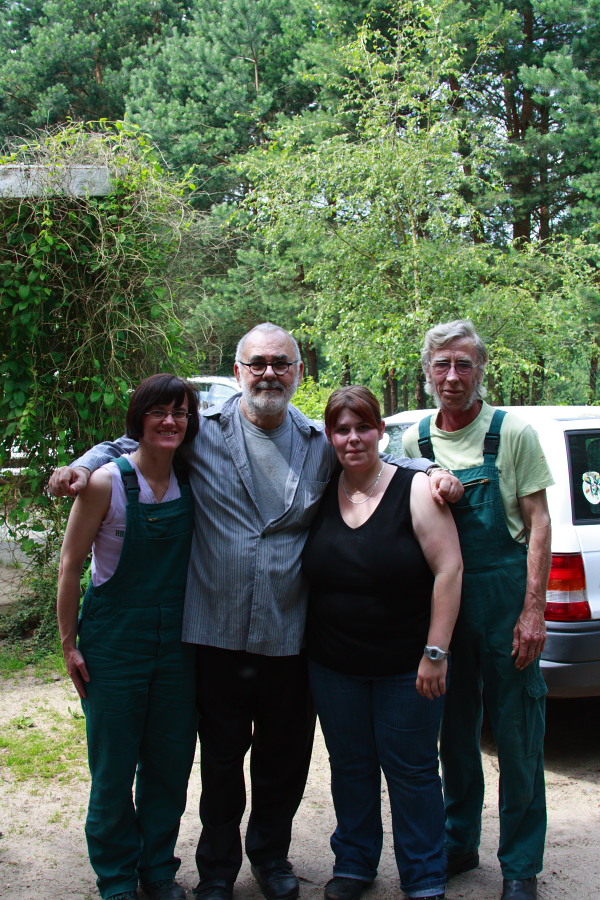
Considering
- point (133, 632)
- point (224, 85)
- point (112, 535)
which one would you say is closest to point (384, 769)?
point (133, 632)

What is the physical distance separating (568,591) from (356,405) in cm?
163

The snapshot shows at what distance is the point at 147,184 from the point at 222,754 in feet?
12.1

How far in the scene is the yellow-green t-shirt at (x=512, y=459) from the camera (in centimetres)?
271

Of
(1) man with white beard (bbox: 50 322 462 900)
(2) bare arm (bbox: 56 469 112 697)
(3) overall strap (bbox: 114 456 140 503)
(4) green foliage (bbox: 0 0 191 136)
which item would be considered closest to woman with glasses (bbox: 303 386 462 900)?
(1) man with white beard (bbox: 50 322 462 900)

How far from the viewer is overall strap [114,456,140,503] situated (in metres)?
2.71

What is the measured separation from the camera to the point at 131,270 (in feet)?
16.9

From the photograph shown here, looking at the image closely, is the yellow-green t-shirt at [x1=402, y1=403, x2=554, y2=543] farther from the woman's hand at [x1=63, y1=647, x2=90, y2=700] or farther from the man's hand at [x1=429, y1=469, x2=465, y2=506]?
the woman's hand at [x1=63, y1=647, x2=90, y2=700]

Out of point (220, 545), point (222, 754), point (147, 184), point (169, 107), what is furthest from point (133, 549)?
point (169, 107)

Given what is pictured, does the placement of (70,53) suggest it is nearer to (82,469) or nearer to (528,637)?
(82,469)

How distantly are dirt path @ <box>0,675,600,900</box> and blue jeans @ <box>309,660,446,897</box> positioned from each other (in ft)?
0.68

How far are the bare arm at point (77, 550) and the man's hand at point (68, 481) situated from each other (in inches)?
1.6

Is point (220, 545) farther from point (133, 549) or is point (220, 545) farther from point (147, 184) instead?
point (147, 184)

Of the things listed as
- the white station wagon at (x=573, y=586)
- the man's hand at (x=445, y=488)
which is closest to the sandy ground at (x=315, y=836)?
the white station wagon at (x=573, y=586)

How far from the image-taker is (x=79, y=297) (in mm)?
5027
